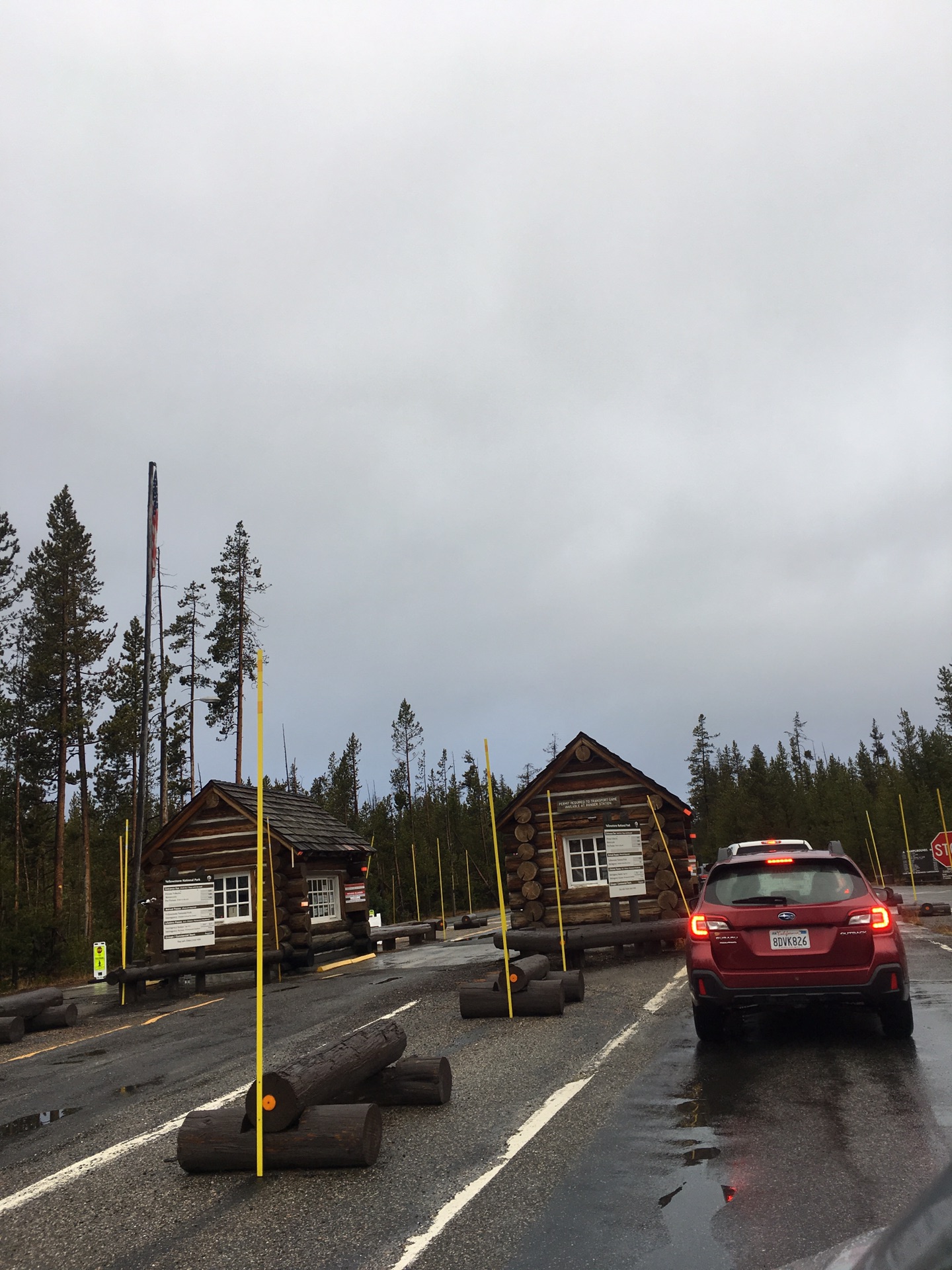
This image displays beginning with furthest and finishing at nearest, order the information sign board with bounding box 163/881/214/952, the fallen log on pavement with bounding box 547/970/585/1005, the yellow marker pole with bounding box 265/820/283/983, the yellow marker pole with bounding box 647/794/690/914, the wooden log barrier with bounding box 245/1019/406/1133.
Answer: the information sign board with bounding box 163/881/214/952 → the yellow marker pole with bounding box 265/820/283/983 → the yellow marker pole with bounding box 647/794/690/914 → the fallen log on pavement with bounding box 547/970/585/1005 → the wooden log barrier with bounding box 245/1019/406/1133

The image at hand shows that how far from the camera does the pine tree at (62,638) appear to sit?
127ft

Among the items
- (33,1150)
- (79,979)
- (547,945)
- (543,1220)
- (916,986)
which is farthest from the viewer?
(79,979)

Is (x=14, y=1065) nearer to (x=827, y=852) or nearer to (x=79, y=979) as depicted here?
(x=827, y=852)

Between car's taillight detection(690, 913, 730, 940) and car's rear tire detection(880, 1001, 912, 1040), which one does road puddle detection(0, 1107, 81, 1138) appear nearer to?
car's taillight detection(690, 913, 730, 940)

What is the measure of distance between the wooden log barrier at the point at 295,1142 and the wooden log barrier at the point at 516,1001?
5.63 m

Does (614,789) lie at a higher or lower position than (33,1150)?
higher

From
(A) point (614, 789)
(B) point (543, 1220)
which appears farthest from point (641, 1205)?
(A) point (614, 789)

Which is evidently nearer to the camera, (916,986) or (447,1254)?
(447,1254)

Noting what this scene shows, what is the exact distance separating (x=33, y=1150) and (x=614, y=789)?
52.1 feet

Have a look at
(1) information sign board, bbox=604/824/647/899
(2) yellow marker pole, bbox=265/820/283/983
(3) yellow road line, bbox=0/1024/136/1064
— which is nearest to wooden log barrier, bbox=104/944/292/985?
(2) yellow marker pole, bbox=265/820/283/983

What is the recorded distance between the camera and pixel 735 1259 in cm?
400

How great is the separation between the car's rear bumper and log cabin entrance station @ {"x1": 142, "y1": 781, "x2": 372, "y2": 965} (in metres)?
15.3

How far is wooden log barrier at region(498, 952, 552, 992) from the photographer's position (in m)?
11.5

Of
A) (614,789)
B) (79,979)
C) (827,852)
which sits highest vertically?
(614,789)
